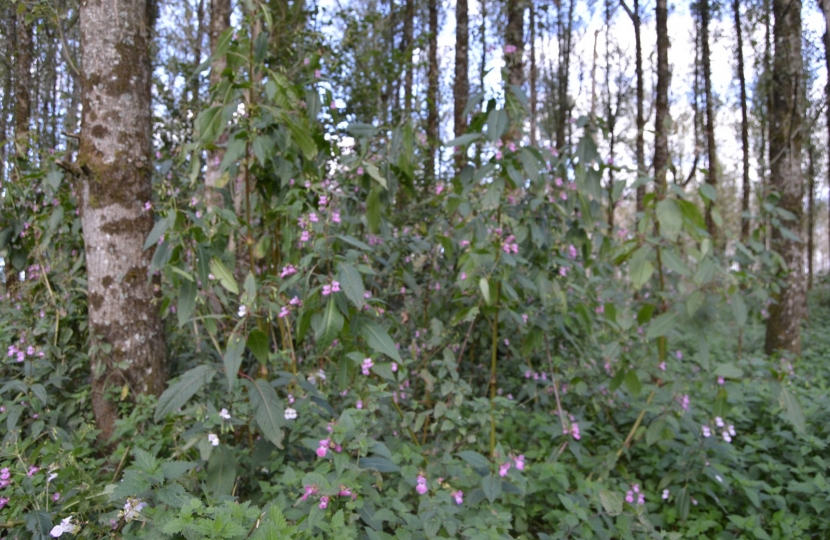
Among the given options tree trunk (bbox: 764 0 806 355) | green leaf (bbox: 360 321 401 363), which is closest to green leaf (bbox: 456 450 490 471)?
green leaf (bbox: 360 321 401 363)

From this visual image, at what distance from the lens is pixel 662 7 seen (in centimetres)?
768

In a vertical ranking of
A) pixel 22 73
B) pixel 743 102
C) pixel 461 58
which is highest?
pixel 743 102

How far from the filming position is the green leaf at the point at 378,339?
1.87 metres

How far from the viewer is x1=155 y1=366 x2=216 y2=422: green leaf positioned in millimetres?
1771

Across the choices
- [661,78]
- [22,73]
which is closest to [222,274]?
[22,73]

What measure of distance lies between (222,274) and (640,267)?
1778 mm

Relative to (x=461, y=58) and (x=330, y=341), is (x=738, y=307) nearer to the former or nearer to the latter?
(x=330, y=341)

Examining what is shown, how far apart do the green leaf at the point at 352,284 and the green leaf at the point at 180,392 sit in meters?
0.56

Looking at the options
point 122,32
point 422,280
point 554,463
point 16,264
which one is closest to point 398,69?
point 422,280

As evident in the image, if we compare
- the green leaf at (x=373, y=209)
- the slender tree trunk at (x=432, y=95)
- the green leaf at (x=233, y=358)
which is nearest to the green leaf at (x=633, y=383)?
the green leaf at (x=373, y=209)

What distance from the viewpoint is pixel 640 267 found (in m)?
2.33

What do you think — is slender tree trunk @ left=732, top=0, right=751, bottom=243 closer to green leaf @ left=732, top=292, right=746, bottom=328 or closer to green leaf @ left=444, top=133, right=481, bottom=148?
green leaf @ left=732, top=292, right=746, bottom=328

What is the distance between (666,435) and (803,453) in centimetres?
74

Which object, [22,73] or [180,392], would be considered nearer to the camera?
[180,392]
